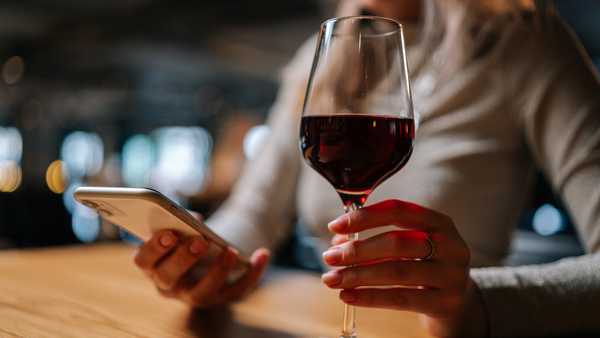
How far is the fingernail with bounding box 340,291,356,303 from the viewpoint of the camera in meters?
0.57

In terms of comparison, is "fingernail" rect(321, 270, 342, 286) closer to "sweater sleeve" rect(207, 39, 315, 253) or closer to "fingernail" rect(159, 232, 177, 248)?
"fingernail" rect(159, 232, 177, 248)

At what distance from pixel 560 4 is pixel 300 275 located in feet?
13.6

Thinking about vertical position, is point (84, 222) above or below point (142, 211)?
below

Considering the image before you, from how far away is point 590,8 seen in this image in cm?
491

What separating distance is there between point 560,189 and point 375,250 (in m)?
0.51

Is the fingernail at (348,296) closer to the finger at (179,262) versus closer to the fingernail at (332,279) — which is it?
the fingernail at (332,279)

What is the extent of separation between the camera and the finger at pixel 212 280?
79 cm

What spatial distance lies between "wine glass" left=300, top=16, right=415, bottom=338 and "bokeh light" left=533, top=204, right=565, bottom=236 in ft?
12.4

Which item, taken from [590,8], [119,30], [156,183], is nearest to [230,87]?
[156,183]

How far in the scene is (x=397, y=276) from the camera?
581 mm

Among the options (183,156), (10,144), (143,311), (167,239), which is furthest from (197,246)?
(183,156)

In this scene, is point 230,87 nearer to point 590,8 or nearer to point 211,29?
point 211,29

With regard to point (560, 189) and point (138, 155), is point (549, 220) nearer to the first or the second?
point (560, 189)

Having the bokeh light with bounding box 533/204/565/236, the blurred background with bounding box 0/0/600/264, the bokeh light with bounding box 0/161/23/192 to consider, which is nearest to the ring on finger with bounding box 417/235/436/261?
the blurred background with bounding box 0/0/600/264
